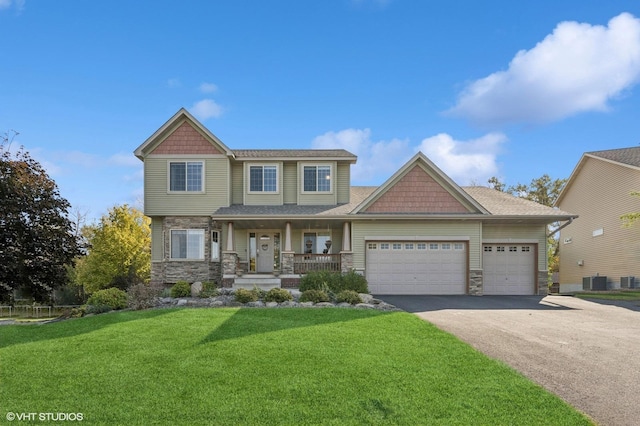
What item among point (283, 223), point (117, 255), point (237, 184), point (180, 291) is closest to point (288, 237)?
point (283, 223)

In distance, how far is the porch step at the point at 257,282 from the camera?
17.7 m

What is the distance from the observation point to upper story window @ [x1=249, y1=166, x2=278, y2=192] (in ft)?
67.6

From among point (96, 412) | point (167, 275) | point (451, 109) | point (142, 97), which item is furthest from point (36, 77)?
point (451, 109)

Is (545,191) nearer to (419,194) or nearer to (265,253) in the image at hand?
(419,194)

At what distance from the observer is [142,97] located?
1856 cm

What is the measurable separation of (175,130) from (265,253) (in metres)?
7.21

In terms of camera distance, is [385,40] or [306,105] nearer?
[385,40]

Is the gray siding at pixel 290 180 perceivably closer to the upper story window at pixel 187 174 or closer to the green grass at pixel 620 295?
the upper story window at pixel 187 174

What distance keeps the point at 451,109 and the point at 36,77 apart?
734 inches

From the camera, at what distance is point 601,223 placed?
930 inches

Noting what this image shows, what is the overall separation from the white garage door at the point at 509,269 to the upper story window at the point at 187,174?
13594mm

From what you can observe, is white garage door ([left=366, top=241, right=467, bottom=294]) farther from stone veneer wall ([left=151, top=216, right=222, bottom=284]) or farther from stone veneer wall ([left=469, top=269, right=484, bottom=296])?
stone veneer wall ([left=151, top=216, right=222, bottom=284])

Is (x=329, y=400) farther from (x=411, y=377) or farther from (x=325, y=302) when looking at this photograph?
(x=325, y=302)

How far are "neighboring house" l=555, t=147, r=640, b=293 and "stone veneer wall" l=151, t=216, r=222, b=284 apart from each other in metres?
20.4
